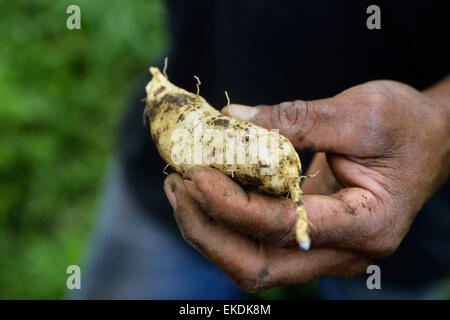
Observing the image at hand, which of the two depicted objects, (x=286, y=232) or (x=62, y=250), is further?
(x=62, y=250)

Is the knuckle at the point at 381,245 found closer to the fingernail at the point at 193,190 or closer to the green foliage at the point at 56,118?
the fingernail at the point at 193,190

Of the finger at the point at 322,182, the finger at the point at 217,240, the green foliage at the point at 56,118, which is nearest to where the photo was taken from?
the finger at the point at 217,240

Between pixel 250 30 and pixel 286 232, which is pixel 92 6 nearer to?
pixel 250 30

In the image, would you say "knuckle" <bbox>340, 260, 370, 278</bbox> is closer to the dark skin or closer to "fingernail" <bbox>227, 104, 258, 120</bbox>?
the dark skin

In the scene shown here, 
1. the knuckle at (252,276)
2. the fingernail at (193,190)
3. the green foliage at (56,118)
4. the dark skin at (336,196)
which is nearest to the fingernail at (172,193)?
the dark skin at (336,196)

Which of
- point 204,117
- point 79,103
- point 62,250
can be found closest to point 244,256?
point 204,117

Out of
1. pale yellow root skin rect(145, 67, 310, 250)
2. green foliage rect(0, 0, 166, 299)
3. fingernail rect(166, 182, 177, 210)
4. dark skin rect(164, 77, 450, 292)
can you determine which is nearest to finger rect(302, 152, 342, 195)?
dark skin rect(164, 77, 450, 292)

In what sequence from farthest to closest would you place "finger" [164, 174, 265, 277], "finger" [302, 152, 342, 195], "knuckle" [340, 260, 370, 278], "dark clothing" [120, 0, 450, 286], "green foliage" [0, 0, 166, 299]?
"green foliage" [0, 0, 166, 299], "dark clothing" [120, 0, 450, 286], "finger" [302, 152, 342, 195], "knuckle" [340, 260, 370, 278], "finger" [164, 174, 265, 277]

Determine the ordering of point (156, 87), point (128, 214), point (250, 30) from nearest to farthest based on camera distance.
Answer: point (156, 87), point (250, 30), point (128, 214)
